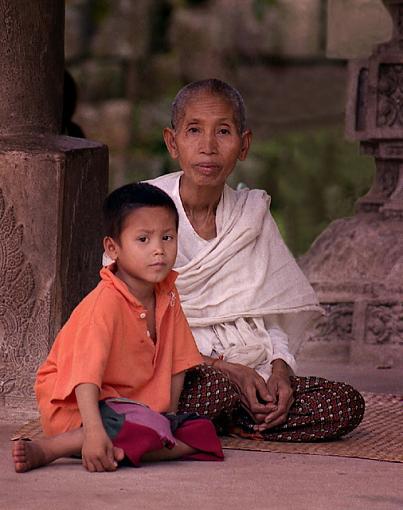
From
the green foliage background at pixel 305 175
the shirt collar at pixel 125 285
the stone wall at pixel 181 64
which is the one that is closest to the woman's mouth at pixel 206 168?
the shirt collar at pixel 125 285

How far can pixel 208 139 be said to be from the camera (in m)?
5.05

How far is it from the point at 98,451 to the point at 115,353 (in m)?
0.35

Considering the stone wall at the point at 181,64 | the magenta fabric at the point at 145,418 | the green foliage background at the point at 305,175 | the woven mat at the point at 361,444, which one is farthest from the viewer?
the stone wall at the point at 181,64

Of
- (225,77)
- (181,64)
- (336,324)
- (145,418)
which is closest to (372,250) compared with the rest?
(336,324)

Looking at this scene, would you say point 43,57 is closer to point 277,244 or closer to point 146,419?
point 277,244

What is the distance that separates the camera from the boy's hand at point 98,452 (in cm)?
437

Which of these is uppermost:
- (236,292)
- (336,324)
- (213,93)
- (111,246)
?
(213,93)

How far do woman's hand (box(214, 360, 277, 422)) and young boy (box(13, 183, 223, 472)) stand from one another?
25 centimetres

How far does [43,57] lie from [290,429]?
5.17 ft

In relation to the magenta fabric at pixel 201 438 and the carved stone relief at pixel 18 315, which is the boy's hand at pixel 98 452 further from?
the carved stone relief at pixel 18 315

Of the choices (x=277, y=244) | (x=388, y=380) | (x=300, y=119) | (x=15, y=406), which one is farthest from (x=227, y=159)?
(x=300, y=119)

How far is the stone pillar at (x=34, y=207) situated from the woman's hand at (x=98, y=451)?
1.00 m

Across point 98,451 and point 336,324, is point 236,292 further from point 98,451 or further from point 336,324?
point 336,324

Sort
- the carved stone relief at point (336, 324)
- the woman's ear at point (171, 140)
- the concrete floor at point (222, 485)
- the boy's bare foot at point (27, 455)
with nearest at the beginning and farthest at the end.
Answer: the concrete floor at point (222, 485) → the boy's bare foot at point (27, 455) → the woman's ear at point (171, 140) → the carved stone relief at point (336, 324)
